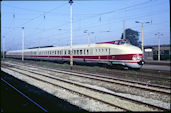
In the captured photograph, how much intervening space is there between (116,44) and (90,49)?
461 centimetres

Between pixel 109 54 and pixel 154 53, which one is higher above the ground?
pixel 154 53

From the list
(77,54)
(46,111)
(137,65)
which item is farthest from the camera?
(77,54)

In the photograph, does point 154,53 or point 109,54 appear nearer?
point 109,54

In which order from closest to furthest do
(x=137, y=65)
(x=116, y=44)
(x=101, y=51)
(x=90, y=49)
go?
(x=137, y=65)
(x=116, y=44)
(x=101, y=51)
(x=90, y=49)

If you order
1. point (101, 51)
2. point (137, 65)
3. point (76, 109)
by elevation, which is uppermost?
point (101, 51)

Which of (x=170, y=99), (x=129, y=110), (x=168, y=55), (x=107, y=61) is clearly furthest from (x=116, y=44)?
→ (x=168, y=55)

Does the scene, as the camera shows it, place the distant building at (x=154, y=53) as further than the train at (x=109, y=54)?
Yes

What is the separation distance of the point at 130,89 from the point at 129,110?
3.83m

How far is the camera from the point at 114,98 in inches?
330

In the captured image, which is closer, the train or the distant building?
the train

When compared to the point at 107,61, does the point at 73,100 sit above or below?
below

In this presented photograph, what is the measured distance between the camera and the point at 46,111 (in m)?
6.32

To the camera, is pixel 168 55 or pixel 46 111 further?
pixel 168 55

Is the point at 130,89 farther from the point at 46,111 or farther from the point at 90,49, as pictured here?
the point at 90,49
